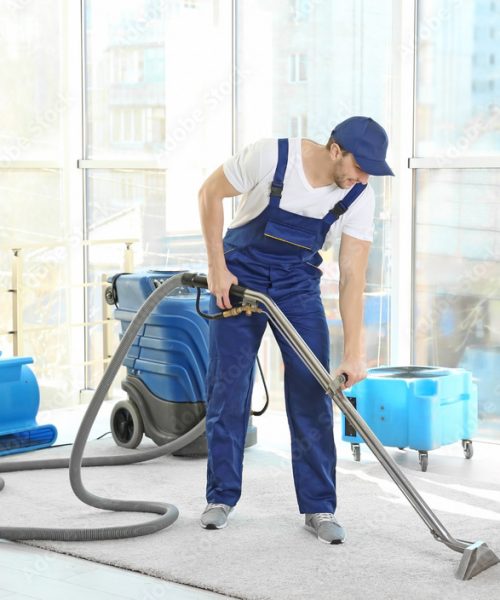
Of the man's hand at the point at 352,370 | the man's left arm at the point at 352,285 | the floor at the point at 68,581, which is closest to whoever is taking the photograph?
the floor at the point at 68,581

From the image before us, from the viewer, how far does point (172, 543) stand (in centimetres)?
317

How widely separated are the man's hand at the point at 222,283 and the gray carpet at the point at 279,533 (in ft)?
2.31

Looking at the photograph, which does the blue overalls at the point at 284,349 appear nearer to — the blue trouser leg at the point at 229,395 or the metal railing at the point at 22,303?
the blue trouser leg at the point at 229,395

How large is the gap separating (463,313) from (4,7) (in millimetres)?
2879

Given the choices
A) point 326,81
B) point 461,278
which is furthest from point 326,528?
point 326,81

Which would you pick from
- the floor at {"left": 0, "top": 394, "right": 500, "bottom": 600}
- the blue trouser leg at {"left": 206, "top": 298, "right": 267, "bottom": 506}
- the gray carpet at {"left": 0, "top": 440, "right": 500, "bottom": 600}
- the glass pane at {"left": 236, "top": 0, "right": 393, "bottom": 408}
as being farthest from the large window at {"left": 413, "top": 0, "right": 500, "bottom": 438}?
the floor at {"left": 0, "top": 394, "right": 500, "bottom": 600}

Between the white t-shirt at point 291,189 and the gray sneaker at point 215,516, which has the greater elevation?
the white t-shirt at point 291,189

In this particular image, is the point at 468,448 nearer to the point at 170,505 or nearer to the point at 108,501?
the point at 170,505

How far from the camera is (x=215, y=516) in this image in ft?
10.8

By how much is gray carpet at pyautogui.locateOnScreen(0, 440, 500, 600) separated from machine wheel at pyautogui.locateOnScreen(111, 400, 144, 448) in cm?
22

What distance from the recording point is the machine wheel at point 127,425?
14.5 feet

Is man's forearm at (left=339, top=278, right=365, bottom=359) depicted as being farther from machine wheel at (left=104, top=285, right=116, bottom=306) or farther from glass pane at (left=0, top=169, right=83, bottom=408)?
glass pane at (left=0, top=169, right=83, bottom=408)

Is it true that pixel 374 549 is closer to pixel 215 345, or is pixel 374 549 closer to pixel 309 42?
pixel 215 345

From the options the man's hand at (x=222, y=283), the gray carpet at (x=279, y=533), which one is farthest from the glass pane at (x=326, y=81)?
the man's hand at (x=222, y=283)
